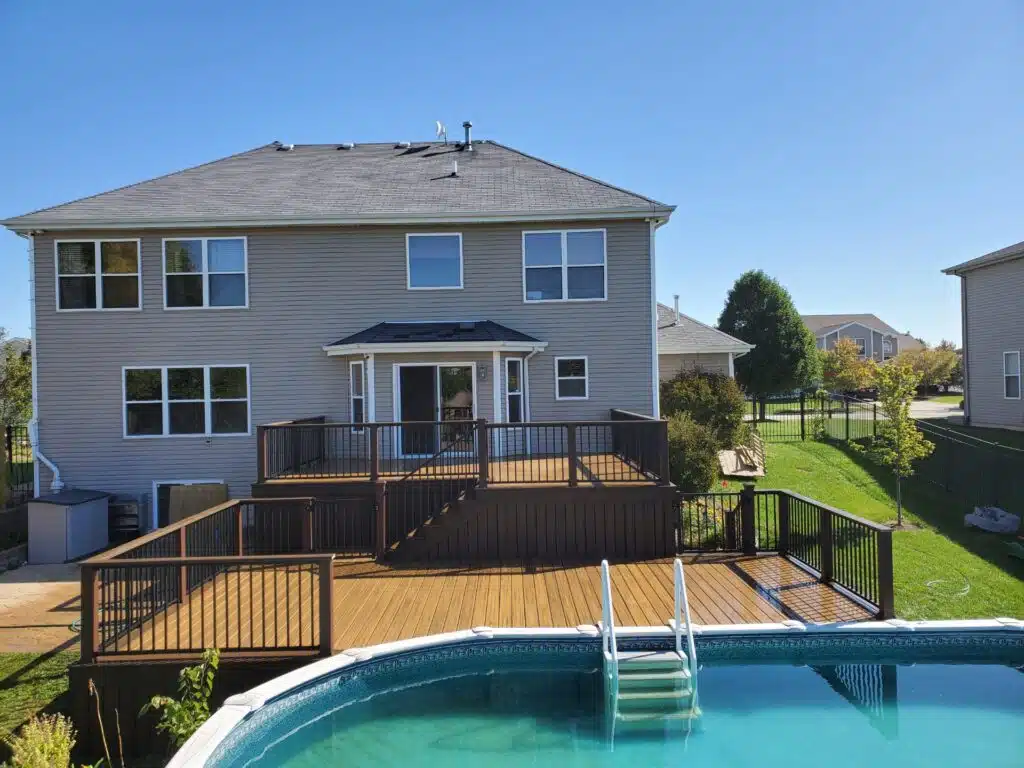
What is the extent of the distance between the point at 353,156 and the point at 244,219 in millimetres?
4810

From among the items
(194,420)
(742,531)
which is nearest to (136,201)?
(194,420)

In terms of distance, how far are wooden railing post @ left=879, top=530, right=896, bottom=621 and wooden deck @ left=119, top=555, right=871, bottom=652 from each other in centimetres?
20

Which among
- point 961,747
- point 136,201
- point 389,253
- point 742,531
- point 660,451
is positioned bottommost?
point 961,747

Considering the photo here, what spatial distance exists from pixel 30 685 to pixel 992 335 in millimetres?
25058

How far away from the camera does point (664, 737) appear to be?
5.16 meters

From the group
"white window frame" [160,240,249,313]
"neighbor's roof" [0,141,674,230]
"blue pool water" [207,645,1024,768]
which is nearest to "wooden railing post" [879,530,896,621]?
"blue pool water" [207,645,1024,768]

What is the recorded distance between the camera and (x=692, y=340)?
2100 cm

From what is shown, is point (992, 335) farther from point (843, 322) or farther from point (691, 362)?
point (843, 322)

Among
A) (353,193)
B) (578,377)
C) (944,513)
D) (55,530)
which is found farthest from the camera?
(353,193)

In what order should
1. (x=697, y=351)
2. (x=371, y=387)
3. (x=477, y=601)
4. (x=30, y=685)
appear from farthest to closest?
(x=697, y=351) < (x=371, y=387) < (x=477, y=601) < (x=30, y=685)

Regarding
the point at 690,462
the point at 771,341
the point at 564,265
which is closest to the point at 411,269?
the point at 564,265

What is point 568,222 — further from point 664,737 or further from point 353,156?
point 664,737

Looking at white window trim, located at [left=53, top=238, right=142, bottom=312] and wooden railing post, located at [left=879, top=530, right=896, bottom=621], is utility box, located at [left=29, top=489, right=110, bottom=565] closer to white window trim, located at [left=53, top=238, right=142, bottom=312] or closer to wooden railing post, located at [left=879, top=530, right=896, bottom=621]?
white window trim, located at [left=53, top=238, right=142, bottom=312]

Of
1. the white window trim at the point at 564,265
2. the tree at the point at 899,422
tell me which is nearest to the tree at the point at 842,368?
the tree at the point at 899,422
